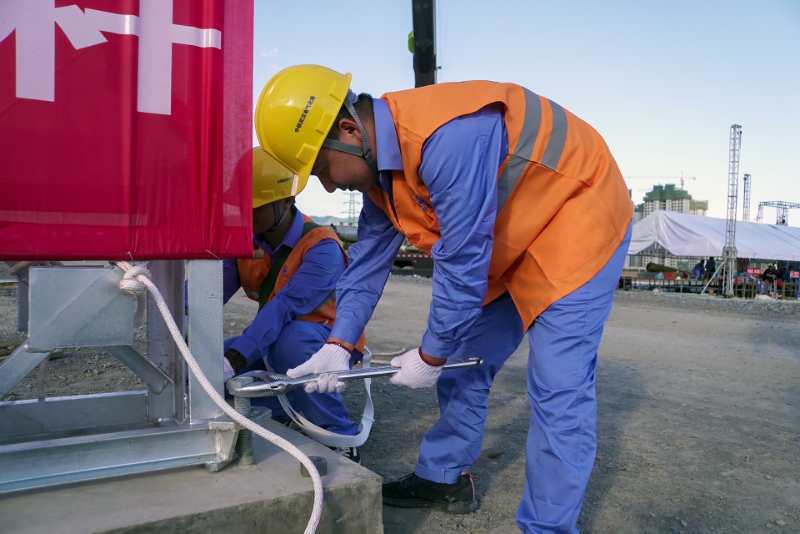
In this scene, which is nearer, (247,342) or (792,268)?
(247,342)

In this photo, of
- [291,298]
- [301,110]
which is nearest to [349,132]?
[301,110]

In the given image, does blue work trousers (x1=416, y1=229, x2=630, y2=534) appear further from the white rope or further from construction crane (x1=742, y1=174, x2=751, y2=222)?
construction crane (x1=742, y1=174, x2=751, y2=222)

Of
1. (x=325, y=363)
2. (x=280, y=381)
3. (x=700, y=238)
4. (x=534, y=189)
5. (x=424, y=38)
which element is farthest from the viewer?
(x=700, y=238)

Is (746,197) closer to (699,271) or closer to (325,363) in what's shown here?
(699,271)

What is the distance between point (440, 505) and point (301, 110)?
1668 mm

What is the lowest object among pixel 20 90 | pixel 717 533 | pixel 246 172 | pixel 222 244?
pixel 717 533

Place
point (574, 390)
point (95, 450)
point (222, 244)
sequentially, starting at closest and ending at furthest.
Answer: point (95, 450) < point (222, 244) < point (574, 390)

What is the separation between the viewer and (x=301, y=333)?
340cm

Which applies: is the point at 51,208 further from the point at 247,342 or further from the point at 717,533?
the point at 717,533

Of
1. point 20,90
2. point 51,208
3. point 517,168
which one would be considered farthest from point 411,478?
point 20,90

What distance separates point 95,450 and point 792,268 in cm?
2953

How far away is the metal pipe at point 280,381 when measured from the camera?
7.07ft

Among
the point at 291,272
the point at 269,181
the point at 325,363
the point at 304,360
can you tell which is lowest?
the point at 304,360

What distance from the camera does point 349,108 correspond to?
7.73ft
